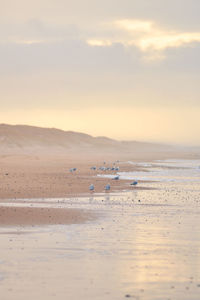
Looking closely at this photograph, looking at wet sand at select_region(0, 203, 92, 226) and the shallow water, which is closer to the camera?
the shallow water

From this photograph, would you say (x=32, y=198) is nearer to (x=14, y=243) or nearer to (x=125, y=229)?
(x=125, y=229)

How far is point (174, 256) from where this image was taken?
11859 millimetres

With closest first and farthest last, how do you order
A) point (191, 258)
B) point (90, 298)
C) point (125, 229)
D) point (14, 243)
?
point (90, 298) < point (191, 258) < point (14, 243) < point (125, 229)

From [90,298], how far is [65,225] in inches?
289

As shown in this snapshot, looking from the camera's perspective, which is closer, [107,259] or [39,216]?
[107,259]

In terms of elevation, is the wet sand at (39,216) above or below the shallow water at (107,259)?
above

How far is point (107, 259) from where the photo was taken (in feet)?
37.6

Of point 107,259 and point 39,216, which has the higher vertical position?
point 39,216

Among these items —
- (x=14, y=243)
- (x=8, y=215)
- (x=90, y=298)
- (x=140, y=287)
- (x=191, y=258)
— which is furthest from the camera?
(x=8, y=215)

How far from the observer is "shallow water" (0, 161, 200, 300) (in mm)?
9203

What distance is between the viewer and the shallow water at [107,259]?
920 centimetres

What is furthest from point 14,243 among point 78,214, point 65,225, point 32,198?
point 32,198

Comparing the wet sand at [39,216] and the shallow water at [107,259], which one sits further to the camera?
the wet sand at [39,216]

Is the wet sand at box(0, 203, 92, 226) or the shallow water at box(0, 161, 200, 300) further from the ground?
the wet sand at box(0, 203, 92, 226)
